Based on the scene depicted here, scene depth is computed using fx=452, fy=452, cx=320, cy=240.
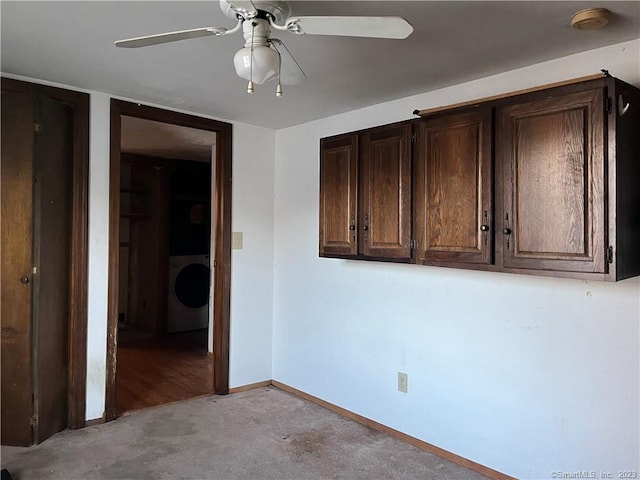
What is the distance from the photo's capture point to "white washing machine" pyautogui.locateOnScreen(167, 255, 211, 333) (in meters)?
5.49

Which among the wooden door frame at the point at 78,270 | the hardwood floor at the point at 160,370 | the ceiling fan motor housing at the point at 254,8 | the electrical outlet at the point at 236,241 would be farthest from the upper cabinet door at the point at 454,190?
the hardwood floor at the point at 160,370

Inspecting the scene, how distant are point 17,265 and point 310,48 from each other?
1994 millimetres

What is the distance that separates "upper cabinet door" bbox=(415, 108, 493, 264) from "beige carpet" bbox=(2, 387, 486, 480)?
1.14 metres

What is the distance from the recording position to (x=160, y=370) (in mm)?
4047

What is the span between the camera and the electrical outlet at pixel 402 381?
9.09 feet

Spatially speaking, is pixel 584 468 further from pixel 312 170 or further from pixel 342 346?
pixel 312 170

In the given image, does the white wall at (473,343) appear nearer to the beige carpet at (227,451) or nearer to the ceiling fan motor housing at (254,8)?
the beige carpet at (227,451)

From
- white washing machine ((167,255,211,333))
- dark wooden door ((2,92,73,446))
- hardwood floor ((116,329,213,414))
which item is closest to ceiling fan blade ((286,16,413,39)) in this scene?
dark wooden door ((2,92,73,446))

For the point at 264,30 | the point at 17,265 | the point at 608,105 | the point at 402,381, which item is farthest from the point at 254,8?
the point at 402,381

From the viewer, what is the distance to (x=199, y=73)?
8.07ft

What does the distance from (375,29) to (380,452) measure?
2213 mm

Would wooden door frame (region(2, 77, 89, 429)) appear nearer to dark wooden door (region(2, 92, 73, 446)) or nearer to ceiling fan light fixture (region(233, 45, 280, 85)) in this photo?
dark wooden door (region(2, 92, 73, 446))

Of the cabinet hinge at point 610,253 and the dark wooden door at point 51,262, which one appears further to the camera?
the dark wooden door at point 51,262

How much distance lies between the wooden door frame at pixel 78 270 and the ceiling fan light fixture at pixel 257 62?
1.76 m
